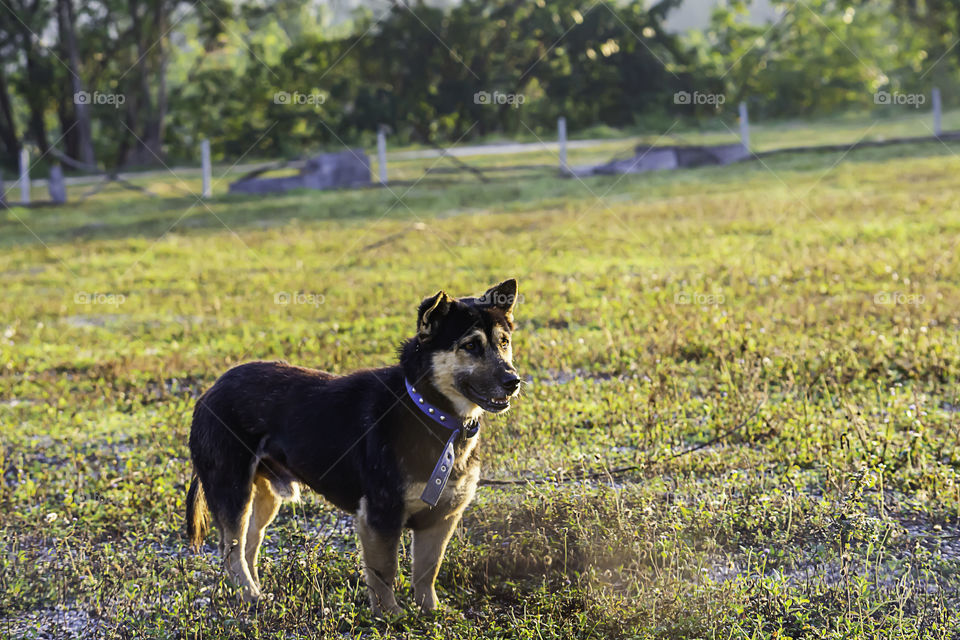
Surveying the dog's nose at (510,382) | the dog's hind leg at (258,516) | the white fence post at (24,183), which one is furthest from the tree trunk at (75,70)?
the dog's nose at (510,382)

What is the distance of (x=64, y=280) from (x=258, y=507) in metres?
12.5

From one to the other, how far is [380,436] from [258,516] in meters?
1.04

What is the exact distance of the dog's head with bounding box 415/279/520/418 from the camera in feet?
15.2

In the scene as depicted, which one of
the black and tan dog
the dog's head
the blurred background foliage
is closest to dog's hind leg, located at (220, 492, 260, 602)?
the black and tan dog

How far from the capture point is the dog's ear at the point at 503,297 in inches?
195

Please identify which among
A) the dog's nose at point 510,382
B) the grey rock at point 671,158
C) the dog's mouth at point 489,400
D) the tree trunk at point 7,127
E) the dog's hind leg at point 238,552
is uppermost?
the tree trunk at point 7,127

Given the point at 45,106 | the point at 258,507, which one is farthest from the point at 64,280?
the point at 45,106

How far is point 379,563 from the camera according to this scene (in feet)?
15.3

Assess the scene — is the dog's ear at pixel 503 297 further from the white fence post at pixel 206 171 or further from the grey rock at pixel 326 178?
the white fence post at pixel 206 171

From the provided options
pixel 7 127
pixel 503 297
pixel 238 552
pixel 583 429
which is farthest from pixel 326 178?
pixel 238 552

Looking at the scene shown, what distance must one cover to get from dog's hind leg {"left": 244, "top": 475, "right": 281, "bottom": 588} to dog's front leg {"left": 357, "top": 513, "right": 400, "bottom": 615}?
2.52 ft

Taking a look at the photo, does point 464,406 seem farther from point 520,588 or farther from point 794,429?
point 794,429

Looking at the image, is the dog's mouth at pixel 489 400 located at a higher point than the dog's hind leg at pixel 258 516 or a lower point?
higher

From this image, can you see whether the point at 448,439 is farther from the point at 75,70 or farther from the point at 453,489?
the point at 75,70
